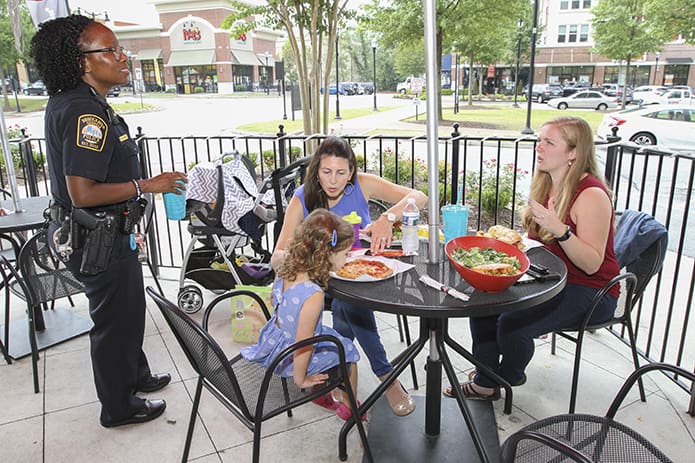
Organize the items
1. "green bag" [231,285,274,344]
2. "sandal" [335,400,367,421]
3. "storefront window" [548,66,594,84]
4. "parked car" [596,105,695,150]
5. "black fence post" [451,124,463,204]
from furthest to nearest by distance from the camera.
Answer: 1. "storefront window" [548,66,594,84]
2. "parked car" [596,105,695,150]
3. "black fence post" [451,124,463,204]
4. "green bag" [231,285,274,344]
5. "sandal" [335,400,367,421]

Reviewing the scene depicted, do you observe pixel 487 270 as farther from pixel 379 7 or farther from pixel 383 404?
pixel 379 7

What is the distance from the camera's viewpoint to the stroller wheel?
3670 millimetres

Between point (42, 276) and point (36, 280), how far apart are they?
4.3 inches

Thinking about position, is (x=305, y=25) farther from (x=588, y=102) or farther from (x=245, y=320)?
(x=588, y=102)

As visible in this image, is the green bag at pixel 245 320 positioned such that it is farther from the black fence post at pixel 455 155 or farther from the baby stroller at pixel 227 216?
the black fence post at pixel 455 155

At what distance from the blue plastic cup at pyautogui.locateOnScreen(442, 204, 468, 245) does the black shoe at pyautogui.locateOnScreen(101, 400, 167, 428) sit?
5.57 ft

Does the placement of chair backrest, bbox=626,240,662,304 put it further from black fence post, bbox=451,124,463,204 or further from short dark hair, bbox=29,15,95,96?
short dark hair, bbox=29,15,95,96

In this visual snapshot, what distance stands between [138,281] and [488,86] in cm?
5102

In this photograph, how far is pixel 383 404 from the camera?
2.46 m

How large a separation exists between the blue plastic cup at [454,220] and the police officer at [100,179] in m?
1.31

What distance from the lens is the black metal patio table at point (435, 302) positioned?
1663 mm

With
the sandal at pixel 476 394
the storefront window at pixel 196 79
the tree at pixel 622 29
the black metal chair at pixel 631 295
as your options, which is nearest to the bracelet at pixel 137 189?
the sandal at pixel 476 394

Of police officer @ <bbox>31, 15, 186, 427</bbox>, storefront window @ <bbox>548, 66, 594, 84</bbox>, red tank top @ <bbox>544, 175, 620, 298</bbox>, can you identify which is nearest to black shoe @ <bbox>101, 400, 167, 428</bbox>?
police officer @ <bbox>31, 15, 186, 427</bbox>

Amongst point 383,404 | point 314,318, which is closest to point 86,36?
point 314,318
